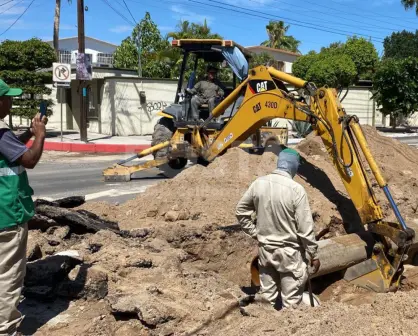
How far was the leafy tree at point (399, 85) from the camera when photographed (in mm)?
29422

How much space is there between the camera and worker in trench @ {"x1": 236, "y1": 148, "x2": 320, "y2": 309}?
4.03 metres

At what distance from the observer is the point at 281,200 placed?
404cm

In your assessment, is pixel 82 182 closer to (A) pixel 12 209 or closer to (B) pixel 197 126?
(B) pixel 197 126

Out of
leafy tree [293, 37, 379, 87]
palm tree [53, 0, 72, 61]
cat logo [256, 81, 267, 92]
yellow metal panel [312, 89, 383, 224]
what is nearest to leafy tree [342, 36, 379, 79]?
leafy tree [293, 37, 379, 87]

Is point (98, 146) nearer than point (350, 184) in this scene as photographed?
No

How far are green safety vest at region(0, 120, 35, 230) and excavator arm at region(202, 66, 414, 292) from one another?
3551mm

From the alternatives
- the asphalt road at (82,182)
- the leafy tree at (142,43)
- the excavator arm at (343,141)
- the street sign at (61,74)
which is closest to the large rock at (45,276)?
the excavator arm at (343,141)

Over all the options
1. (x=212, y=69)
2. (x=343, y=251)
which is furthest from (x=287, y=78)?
(x=212, y=69)

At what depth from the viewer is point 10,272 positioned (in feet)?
11.6

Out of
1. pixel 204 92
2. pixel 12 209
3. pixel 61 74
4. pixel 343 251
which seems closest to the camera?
pixel 12 209

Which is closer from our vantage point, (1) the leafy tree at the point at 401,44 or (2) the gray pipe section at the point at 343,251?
(2) the gray pipe section at the point at 343,251

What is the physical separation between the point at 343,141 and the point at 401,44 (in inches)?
2101

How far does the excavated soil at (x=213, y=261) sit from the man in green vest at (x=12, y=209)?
531 millimetres

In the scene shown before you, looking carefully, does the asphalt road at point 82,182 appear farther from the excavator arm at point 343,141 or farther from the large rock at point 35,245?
the large rock at point 35,245
